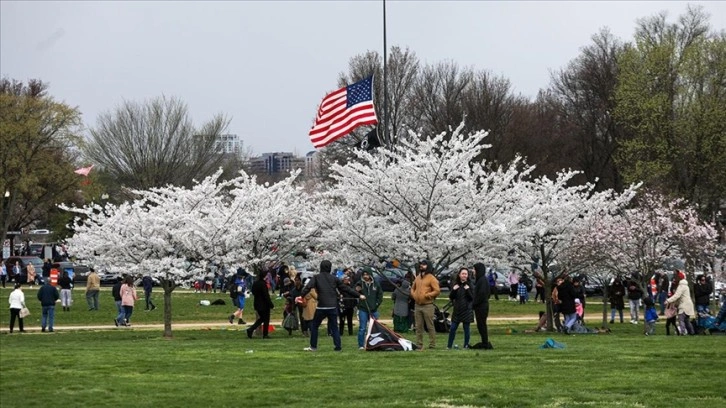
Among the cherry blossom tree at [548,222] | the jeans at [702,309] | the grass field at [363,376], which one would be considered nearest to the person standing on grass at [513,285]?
the cherry blossom tree at [548,222]

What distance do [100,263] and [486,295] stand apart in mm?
12615

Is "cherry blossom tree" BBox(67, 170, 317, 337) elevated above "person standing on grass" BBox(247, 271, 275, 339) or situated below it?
above

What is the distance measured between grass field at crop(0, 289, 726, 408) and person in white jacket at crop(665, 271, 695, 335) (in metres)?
4.07

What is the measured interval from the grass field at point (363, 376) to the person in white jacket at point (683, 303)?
4073mm

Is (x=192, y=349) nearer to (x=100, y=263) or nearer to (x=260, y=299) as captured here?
(x=260, y=299)

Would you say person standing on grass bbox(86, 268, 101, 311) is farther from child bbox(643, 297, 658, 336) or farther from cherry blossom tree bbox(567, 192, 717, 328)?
child bbox(643, 297, 658, 336)

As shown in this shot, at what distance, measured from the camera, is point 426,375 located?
17906 mm

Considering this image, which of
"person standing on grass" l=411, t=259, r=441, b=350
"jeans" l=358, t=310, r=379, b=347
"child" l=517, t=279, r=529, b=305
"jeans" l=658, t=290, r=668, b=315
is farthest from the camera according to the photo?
"child" l=517, t=279, r=529, b=305

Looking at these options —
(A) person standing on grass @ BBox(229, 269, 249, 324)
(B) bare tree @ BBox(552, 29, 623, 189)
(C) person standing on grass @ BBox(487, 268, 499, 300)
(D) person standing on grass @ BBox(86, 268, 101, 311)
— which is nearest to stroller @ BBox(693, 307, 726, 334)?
(A) person standing on grass @ BBox(229, 269, 249, 324)

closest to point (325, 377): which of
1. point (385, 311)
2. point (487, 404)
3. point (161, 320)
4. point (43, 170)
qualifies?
point (487, 404)

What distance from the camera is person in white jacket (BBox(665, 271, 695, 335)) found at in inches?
1204

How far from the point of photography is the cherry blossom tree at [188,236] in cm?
3183

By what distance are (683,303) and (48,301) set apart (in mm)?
16901

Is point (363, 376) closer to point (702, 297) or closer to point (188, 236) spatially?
point (188, 236)
